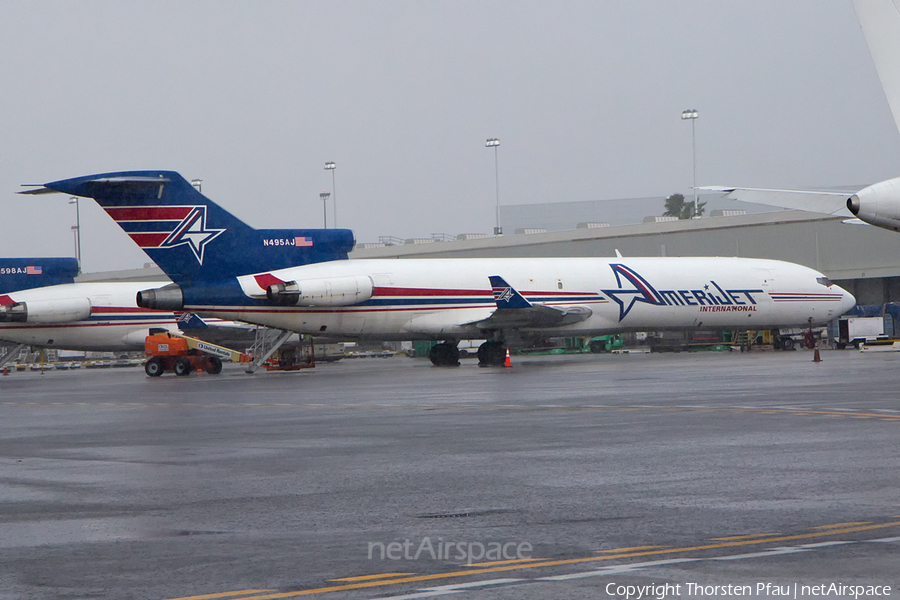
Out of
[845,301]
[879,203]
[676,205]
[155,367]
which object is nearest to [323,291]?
[155,367]

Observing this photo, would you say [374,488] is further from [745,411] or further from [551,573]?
[745,411]

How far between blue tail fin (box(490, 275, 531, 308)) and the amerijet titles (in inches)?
190

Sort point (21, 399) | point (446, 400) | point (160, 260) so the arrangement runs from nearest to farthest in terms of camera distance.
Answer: point (446, 400) < point (21, 399) < point (160, 260)

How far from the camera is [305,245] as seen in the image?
40375 millimetres

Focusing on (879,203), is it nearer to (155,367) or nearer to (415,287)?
(415,287)

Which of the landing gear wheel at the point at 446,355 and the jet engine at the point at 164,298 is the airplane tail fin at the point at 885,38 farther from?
the landing gear wheel at the point at 446,355

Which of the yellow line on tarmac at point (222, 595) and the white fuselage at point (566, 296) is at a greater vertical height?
the white fuselage at point (566, 296)

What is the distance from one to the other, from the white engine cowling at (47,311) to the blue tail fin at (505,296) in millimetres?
18338

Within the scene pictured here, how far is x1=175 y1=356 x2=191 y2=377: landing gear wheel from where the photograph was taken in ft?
144

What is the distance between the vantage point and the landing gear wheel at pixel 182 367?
43750 millimetres

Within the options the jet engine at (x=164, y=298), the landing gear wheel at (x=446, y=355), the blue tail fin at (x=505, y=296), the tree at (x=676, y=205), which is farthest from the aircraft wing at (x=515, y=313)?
the tree at (x=676, y=205)

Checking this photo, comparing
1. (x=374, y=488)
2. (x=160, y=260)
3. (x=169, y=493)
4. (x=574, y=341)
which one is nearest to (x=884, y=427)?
(x=374, y=488)

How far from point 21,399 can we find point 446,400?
12.4m

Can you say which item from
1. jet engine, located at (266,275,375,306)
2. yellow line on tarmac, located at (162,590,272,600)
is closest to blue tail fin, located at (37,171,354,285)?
jet engine, located at (266,275,375,306)
